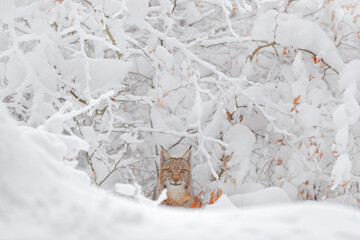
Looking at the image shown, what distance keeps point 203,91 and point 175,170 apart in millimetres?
1292

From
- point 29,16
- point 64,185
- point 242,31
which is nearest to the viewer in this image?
point 64,185

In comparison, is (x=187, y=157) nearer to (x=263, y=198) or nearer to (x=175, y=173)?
(x=175, y=173)

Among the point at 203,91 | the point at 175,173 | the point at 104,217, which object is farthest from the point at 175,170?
the point at 104,217

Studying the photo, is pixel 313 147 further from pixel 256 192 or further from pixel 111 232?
pixel 111 232

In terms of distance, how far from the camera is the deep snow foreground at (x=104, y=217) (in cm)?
127

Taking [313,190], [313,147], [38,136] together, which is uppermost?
[38,136]

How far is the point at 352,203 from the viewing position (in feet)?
19.3

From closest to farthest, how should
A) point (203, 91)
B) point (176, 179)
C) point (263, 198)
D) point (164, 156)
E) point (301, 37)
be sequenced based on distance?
point (203, 91)
point (263, 198)
point (301, 37)
point (176, 179)
point (164, 156)

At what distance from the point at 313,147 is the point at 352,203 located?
0.86m

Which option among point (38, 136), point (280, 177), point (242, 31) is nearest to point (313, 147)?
point (280, 177)

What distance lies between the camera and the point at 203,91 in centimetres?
473

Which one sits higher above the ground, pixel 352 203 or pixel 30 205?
pixel 30 205

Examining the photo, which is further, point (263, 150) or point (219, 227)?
point (263, 150)

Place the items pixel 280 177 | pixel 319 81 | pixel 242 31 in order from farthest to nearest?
1. pixel 242 31
2. pixel 280 177
3. pixel 319 81
